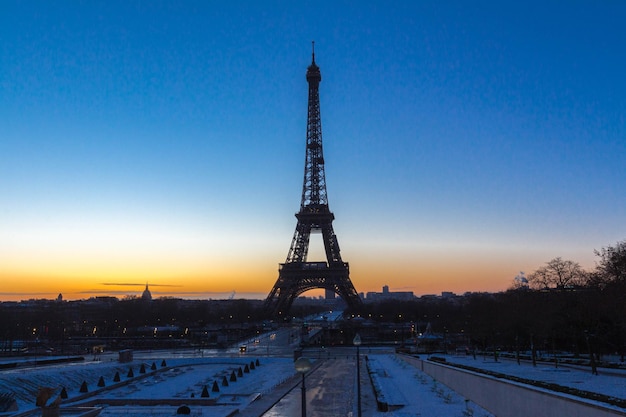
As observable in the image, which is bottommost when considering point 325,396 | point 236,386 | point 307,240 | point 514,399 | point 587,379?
point 236,386

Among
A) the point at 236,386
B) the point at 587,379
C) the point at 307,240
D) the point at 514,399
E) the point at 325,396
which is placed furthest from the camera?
the point at 307,240

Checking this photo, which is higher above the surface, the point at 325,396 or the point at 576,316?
the point at 576,316

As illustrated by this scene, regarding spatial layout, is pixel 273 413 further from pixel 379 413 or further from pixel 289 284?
pixel 289 284

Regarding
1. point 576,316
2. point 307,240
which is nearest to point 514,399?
point 576,316

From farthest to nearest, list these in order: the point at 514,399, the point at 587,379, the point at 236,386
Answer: the point at 236,386 < the point at 587,379 < the point at 514,399

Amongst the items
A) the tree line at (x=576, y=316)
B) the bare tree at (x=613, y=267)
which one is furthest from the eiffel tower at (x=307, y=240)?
the bare tree at (x=613, y=267)

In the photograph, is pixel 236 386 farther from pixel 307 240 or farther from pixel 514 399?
pixel 307 240
